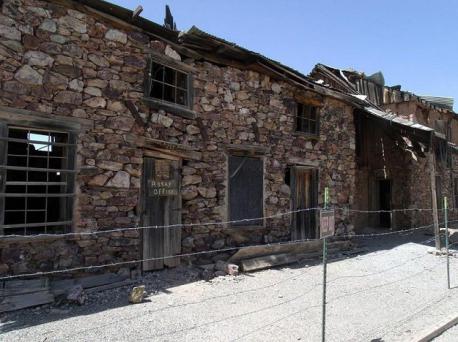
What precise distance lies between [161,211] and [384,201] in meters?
11.1

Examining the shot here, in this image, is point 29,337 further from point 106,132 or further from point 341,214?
point 341,214

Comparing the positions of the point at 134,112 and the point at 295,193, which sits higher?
the point at 134,112

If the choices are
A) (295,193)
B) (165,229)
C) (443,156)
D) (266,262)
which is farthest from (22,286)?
(443,156)

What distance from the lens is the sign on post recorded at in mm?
4188

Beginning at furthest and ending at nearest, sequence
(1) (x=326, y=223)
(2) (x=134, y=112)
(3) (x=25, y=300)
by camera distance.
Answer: (2) (x=134, y=112), (3) (x=25, y=300), (1) (x=326, y=223)

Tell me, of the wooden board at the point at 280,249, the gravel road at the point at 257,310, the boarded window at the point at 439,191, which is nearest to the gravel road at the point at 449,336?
the gravel road at the point at 257,310

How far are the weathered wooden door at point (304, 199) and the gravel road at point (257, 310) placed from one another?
197cm

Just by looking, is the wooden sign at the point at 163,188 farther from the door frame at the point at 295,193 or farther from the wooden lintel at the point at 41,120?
the door frame at the point at 295,193

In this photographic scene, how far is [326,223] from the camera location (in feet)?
13.9

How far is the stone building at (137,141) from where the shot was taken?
18.9 ft

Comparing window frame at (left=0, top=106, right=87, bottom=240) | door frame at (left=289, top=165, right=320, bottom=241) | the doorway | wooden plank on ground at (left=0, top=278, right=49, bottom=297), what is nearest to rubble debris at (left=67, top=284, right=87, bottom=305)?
wooden plank on ground at (left=0, top=278, right=49, bottom=297)

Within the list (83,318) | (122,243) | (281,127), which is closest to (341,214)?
(281,127)

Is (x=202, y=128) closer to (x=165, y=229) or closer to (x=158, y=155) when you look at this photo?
(x=158, y=155)

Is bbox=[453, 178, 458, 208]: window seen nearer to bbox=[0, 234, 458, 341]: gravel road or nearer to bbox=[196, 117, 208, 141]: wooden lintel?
bbox=[0, 234, 458, 341]: gravel road
